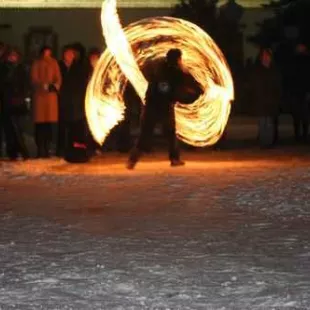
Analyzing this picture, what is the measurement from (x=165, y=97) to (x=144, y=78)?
0.90 meters

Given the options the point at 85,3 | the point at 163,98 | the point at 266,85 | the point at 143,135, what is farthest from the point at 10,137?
the point at 85,3

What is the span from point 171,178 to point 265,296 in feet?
22.4

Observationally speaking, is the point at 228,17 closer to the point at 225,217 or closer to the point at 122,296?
the point at 225,217

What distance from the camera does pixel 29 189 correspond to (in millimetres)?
13133

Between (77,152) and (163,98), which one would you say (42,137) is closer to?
(77,152)

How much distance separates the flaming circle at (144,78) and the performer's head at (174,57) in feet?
2.42

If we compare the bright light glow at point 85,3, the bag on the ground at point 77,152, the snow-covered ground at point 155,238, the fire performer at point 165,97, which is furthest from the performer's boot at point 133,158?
the bright light glow at point 85,3

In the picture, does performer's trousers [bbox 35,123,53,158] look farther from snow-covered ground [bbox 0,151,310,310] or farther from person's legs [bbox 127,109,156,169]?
person's legs [bbox 127,109,156,169]

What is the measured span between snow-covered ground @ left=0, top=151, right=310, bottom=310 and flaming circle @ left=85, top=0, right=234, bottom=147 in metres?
1.07

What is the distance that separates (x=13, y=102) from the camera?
16609mm

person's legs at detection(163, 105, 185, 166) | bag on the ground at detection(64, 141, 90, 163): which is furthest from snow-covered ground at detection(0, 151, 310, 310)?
bag on the ground at detection(64, 141, 90, 163)

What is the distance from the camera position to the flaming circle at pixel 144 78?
51.1 feet

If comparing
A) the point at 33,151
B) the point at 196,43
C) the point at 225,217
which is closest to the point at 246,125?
the point at 33,151

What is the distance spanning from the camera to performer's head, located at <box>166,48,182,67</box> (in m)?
14.9
